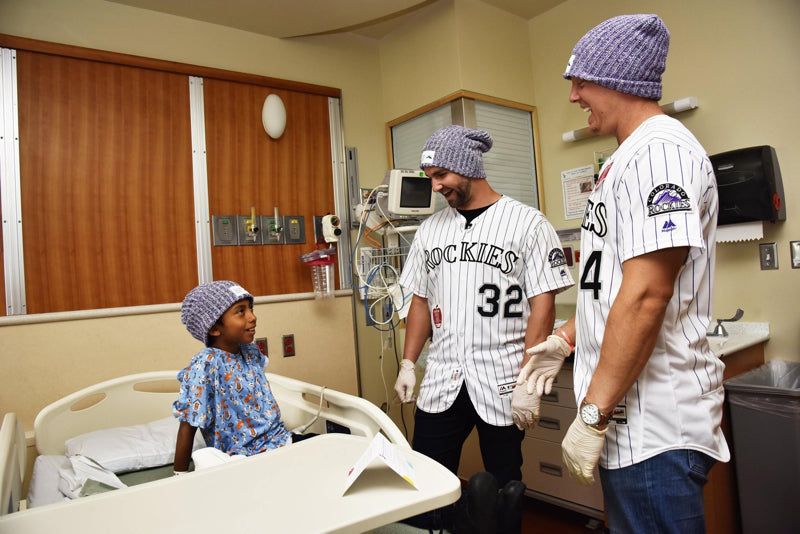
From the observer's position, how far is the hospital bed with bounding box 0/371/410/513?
1.62m

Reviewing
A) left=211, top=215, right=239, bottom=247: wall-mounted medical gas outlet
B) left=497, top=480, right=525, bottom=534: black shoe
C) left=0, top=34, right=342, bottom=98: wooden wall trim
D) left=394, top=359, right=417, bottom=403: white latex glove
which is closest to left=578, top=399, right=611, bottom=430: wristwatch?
left=497, top=480, right=525, bottom=534: black shoe

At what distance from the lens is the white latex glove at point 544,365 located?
1.35 m

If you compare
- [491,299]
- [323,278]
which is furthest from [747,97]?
[323,278]

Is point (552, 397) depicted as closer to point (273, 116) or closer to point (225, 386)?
point (225, 386)

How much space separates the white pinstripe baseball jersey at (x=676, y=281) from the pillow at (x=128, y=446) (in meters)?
1.50

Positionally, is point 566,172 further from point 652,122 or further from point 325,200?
point 652,122

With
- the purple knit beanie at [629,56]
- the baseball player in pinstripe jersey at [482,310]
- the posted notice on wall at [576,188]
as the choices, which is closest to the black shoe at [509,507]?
the baseball player in pinstripe jersey at [482,310]

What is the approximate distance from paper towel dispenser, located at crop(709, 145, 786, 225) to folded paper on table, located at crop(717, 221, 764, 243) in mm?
40

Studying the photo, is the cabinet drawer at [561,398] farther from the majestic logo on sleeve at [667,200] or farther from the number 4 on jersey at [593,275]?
the majestic logo on sleeve at [667,200]

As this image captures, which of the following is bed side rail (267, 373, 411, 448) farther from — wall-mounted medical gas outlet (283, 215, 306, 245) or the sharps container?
wall-mounted medical gas outlet (283, 215, 306, 245)

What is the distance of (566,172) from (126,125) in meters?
2.31

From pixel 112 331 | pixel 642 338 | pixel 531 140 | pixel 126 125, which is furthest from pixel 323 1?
pixel 642 338

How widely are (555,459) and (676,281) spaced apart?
1478 mm

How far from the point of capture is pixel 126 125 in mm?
2430
